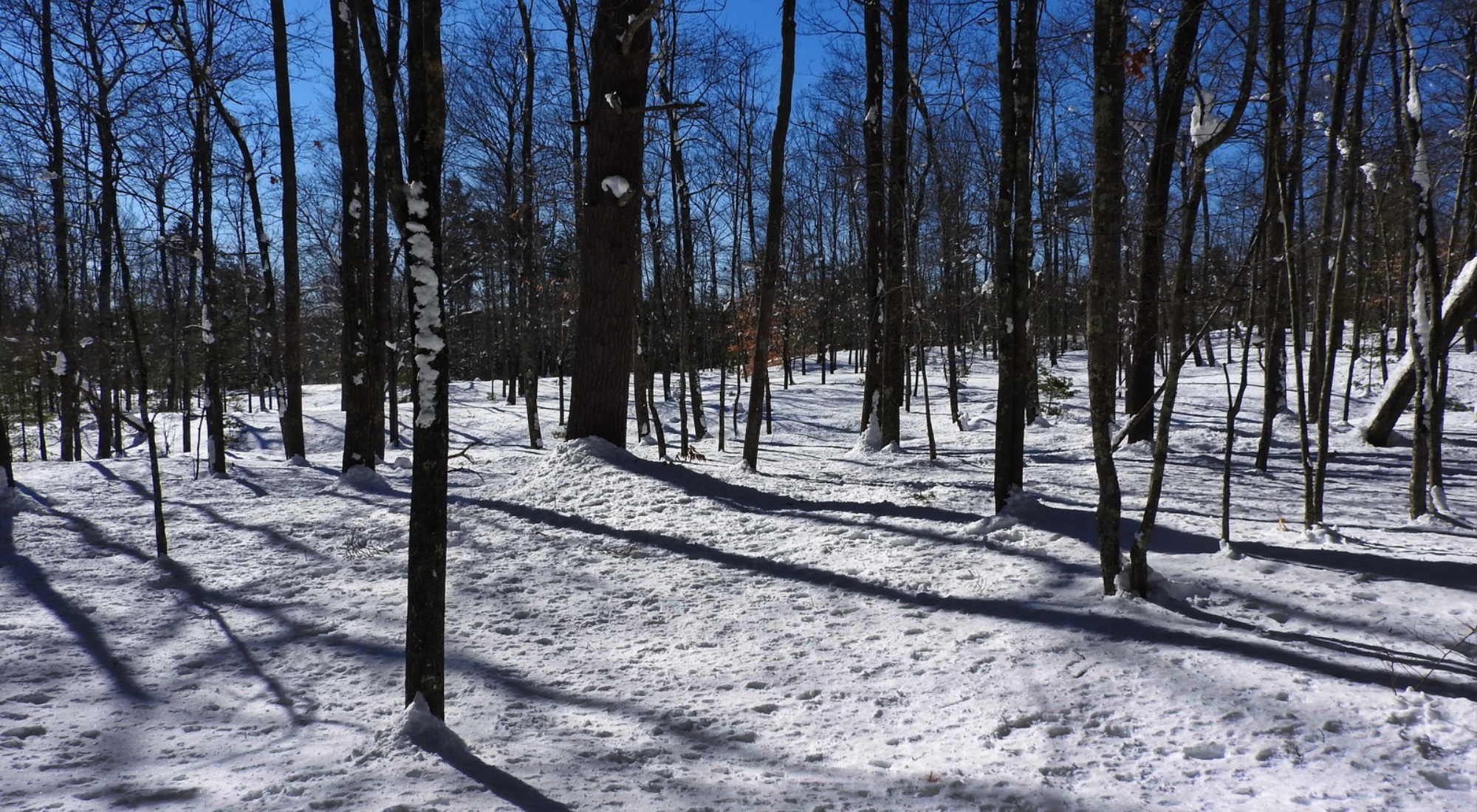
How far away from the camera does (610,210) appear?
Answer: 793cm

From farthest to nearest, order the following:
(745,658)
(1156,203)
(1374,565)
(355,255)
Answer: (355,255) < (1156,203) < (1374,565) < (745,658)

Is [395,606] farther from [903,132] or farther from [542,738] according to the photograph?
[903,132]

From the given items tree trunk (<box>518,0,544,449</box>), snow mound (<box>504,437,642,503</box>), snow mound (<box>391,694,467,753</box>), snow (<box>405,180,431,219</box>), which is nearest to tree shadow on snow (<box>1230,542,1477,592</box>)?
snow mound (<box>391,694,467,753</box>)

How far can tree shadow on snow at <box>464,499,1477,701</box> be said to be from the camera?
3.28 m

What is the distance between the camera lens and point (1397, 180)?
7.27m

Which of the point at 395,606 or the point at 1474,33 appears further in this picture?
the point at 1474,33

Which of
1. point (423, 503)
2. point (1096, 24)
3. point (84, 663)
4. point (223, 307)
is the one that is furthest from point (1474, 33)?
point (223, 307)

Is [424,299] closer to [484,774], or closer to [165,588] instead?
Answer: [484,774]

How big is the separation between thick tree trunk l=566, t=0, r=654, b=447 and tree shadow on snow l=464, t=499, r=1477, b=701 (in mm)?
2120

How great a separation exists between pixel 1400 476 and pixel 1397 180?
3.93m

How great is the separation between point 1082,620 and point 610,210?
5.95 meters

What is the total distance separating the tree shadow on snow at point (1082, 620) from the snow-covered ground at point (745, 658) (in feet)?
0.07

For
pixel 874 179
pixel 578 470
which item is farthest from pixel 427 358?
pixel 874 179

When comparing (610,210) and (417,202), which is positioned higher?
(610,210)
